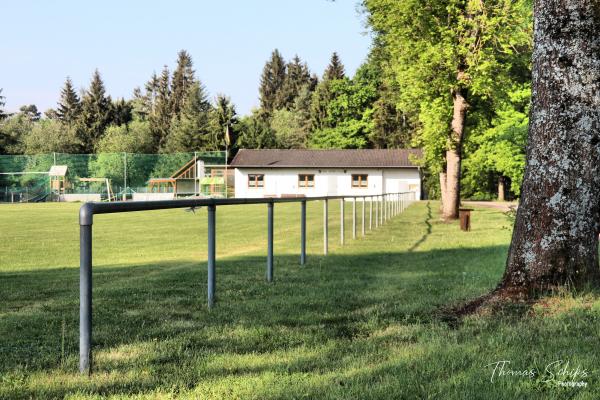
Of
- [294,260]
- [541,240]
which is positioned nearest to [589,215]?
[541,240]

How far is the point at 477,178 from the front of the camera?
188 feet

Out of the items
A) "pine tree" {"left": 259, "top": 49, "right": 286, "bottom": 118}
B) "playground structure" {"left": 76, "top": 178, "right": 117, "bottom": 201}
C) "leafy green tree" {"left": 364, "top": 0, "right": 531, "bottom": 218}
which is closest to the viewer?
"leafy green tree" {"left": 364, "top": 0, "right": 531, "bottom": 218}

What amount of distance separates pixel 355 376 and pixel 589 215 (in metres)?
2.83

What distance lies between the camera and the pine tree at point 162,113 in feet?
283

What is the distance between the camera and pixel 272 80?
351 feet

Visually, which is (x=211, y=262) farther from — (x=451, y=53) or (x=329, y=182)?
(x=329, y=182)

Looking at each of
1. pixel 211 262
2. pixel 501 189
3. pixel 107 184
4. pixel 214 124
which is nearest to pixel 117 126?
pixel 214 124

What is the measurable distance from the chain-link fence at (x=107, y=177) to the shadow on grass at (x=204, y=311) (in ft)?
148

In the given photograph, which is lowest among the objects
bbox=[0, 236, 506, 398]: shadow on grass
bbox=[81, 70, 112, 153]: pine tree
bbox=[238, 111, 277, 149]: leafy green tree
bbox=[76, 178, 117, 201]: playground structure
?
bbox=[0, 236, 506, 398]: shadow on grass

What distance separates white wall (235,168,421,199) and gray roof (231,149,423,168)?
24.5 inches

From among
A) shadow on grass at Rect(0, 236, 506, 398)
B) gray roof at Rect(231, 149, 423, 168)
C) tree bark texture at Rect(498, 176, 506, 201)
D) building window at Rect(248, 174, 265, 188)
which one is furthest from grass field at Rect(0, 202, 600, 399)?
building window at Rect(248, 174, 265, 188)

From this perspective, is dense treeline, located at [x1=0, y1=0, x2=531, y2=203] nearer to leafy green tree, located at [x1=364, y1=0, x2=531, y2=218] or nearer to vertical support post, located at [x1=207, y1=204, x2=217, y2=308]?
leafy green tree, located at [x1=364, y1=0, x2=531, y2=218]

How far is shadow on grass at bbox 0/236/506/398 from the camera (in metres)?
3.86

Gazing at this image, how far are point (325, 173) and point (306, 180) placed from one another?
1970 millimetres
